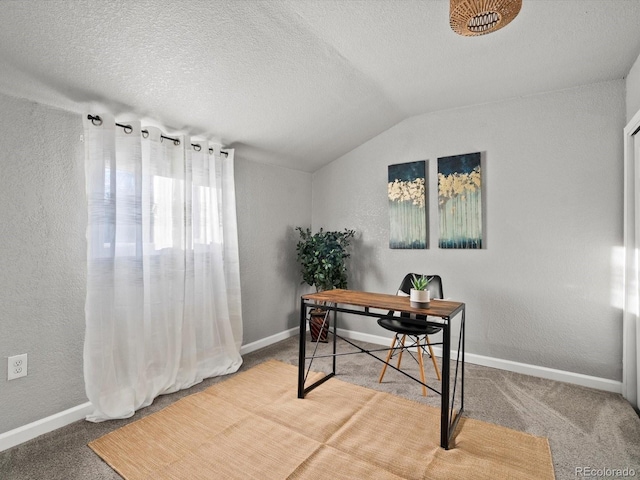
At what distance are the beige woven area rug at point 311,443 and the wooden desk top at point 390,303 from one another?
0.75 metres

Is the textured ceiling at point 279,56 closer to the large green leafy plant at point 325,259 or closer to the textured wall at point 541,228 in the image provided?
the textured wall at point 541,228

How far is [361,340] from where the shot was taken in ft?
12.7

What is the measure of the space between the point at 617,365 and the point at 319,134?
323 centimetres

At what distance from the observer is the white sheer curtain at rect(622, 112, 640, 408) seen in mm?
2354

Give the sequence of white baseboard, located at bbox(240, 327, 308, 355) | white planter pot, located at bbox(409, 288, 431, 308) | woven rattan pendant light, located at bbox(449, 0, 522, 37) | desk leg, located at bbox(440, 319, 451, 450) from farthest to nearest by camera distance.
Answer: white baseboard, located at bbox(240, 327, 308, 355) → white planter pot, located at bbox(409, 288, 431, 308) → desk leg, located at bbox(440, 319, 451, 450) → woven rattan pendant light, located at bbox(449, 0, 522, 37)

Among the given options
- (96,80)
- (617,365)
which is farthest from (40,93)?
(617,365)

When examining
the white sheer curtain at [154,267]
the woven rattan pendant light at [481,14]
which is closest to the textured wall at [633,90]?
the woven rattan pendant light at [481,14]

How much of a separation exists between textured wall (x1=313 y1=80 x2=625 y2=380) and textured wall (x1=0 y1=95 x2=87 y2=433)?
9.63 ft

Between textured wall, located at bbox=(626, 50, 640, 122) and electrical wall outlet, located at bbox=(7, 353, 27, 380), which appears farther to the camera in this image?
textured wall, located at bbox=(626, 50, 640, 122)

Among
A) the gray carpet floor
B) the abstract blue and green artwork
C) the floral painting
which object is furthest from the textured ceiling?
the gray carpet floor

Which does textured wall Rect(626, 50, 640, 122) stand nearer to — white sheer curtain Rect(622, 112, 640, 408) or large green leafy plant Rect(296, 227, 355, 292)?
white sheer curtain Rect(622, 112, 640, 408)

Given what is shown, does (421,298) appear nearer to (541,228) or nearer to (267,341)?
(541,228)

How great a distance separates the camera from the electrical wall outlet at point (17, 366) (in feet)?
6.24

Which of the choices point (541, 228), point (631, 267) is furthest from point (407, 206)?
point (631, 267)
